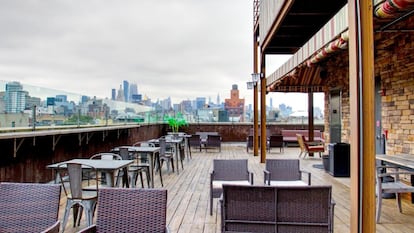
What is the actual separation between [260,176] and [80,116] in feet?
15.5

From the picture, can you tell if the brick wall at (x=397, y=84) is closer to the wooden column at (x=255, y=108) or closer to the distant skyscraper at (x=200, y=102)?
the wooden column at (x=255, y=108)

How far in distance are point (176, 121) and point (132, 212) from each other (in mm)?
12246

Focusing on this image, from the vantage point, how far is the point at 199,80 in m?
23.9

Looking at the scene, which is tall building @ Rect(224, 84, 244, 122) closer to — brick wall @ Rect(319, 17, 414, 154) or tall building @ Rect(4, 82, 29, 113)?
brick wall @ Rect(319, 17, 414, 154)

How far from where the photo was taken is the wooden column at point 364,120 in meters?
2.08

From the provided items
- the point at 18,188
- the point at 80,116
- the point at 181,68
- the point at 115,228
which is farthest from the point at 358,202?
the point at 181,68

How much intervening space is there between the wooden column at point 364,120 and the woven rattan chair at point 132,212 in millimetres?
1389

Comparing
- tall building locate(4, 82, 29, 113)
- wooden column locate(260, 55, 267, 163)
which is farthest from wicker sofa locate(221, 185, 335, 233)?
wooden column locate(260, 55, 267, 163)

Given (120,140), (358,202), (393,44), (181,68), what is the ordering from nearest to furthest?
(358,202) → (393,44) → (120,140) → (181,68)

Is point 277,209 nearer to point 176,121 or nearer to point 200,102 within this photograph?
point 176,121

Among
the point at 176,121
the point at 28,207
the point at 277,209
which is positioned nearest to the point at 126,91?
the point at 176,121

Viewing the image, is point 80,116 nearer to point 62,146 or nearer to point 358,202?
point 62,146

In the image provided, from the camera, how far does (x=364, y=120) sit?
209 cm

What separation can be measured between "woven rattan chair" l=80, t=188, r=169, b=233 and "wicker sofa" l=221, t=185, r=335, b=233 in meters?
0.57
